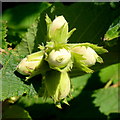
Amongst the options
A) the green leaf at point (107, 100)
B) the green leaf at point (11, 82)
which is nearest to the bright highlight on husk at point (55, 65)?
the green leaf at point (11, 82)

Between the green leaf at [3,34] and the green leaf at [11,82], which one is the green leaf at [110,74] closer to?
the green leaf at [3,34]

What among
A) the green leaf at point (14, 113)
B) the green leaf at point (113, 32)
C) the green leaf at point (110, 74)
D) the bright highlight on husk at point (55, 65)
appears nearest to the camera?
the bright highlight on husk at point (55, 65)

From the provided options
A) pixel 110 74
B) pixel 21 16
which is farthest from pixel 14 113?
pixel 21 16

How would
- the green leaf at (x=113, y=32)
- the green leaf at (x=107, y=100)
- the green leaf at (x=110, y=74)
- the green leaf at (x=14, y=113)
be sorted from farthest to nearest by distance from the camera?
1. the green leaf at (x=110, y=74)
2. the green leaf at (x=107, y=100)
3. the green leaf at (x=14, y=113)
4. the green leaf at (x=113, y=32)

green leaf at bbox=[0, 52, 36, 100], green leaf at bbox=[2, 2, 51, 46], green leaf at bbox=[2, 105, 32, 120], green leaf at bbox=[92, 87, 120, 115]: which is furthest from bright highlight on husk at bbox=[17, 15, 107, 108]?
green leaf at bbox=[2, 2, 51, 46]

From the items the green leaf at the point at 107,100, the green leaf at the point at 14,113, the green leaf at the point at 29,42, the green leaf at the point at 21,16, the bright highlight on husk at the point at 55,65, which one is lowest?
the green leaf at the point at 14,113

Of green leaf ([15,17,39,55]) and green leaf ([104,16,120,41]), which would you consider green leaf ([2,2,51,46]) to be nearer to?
green leaf ([15,17,39,55])

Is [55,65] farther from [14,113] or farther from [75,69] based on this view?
[14,113]

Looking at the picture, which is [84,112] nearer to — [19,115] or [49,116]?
[49,116]
